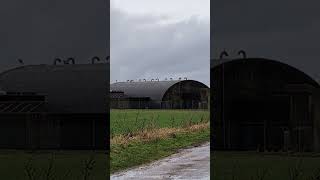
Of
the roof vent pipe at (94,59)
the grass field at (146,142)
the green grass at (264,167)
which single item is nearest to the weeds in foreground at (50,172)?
the roof vent pipe at (94,59)

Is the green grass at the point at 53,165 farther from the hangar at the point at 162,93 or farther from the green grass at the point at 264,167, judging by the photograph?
the hangar at the point at 162,93

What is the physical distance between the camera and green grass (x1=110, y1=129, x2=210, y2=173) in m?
10.9

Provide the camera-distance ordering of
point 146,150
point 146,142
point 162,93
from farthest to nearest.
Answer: point 162,93 → point 146,142 → point 146,150

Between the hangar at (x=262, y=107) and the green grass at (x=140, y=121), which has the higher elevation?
the hangar at (x=262, y=107)

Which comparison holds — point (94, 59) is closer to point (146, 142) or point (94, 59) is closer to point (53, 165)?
point (53, 165)

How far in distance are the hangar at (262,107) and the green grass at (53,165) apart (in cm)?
147

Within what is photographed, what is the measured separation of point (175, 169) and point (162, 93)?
35371 millimetres

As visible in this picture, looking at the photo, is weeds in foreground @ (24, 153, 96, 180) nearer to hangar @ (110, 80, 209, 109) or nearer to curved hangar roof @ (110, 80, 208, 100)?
hangar @ (110, 80, 209, 109)

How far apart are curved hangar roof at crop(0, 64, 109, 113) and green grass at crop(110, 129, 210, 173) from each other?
358 centimetres

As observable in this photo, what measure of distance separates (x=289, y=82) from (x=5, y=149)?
367cm

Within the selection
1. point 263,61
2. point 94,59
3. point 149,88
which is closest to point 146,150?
point 94,59

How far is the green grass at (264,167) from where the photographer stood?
5891 millimetres

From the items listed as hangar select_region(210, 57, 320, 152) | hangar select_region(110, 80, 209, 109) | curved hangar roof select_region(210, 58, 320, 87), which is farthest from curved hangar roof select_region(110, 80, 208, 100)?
curved hangar roof select_region(210, 58, 320, 87)

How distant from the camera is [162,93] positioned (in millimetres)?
44750
